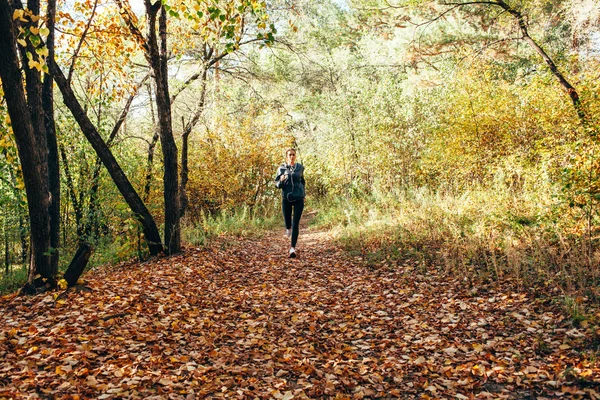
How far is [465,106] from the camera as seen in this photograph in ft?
36.2

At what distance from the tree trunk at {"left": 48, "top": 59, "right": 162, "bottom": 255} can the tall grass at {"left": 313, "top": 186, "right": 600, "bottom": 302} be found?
4.29 m

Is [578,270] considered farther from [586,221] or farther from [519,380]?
[519,380]

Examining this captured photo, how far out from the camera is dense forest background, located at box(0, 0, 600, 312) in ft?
20.8

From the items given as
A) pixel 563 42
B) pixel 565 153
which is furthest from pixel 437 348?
pixel 563 42

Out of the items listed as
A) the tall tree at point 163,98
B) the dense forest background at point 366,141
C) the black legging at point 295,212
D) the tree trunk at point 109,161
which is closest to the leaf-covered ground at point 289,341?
the dense forest background at point 366,141

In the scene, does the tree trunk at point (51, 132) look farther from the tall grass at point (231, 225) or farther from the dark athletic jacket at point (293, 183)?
the dark athletic jacket at point (293, 183)

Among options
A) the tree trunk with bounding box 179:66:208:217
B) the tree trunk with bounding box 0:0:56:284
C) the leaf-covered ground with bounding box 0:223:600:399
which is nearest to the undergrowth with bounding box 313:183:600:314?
the leaf-covered ground with bounding box 0:223:600:399

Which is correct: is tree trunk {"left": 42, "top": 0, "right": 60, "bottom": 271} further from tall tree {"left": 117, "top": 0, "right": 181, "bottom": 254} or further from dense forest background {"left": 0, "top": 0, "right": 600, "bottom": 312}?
tall tree {"left": 117, "top": 0, "right": 181, "bottom": 254}

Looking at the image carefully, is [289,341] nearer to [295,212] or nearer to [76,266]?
[76,266]

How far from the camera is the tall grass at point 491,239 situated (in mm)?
5676

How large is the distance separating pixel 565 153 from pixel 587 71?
3.79 m

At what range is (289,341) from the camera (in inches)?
182

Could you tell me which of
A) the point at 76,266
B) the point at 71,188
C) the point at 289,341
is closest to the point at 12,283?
the point at 71,188

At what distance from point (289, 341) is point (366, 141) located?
9992 millimetres
